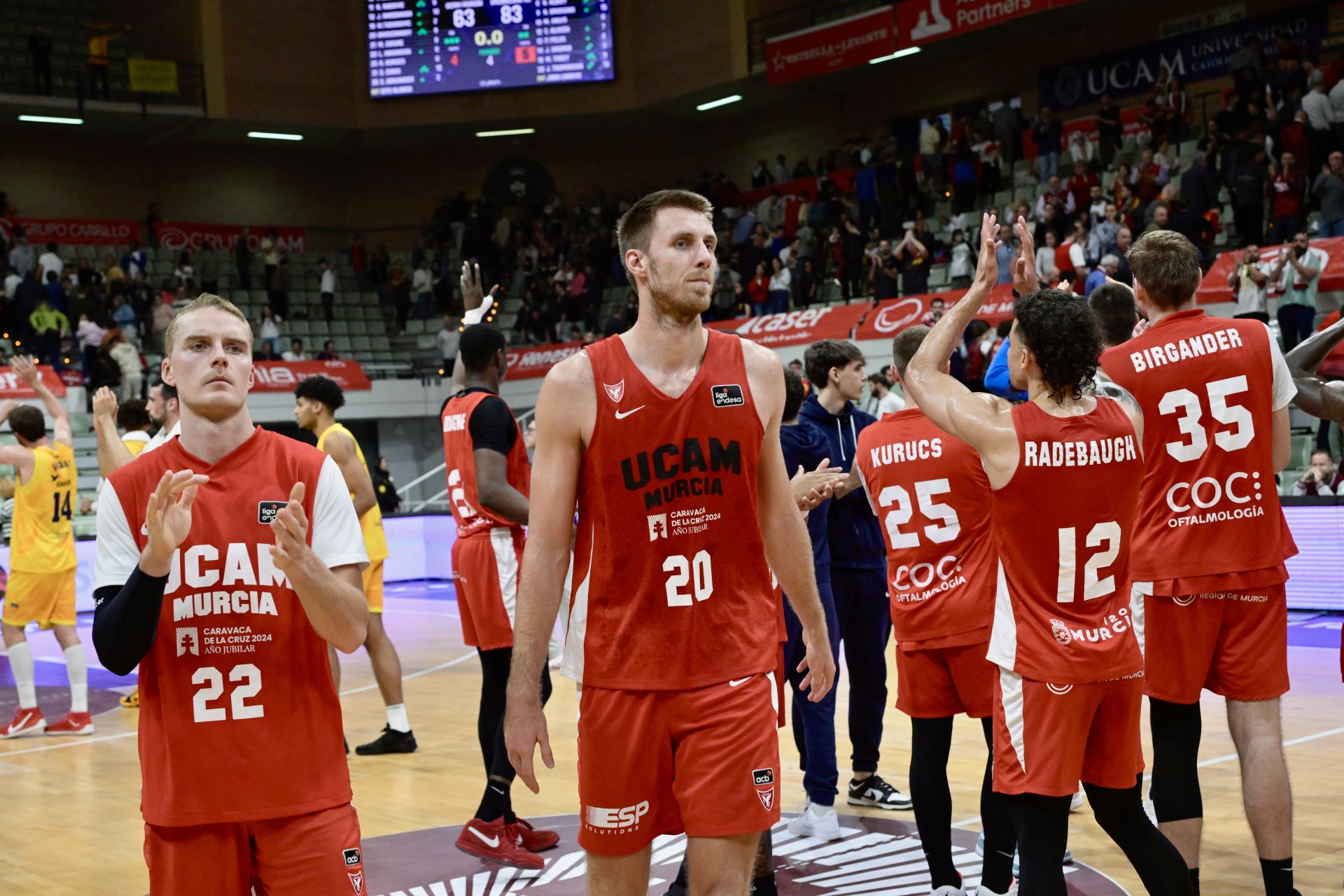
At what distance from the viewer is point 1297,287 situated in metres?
14.3

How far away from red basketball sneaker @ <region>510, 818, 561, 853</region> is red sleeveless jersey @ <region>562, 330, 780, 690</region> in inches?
102

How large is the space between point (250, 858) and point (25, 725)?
6785 millimetres

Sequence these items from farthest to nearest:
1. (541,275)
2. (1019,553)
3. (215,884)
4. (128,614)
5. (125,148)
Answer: (125,148) → (541,275) → (1019,553) → (215,884) → (128,614)

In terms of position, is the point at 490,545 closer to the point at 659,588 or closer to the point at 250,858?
the point at 659,588

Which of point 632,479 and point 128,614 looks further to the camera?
point 632,479

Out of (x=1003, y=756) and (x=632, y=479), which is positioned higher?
(x=632, y=479)

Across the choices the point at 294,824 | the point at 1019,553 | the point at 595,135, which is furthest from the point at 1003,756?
the point at 595,135

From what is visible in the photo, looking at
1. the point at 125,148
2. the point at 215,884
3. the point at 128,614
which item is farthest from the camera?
the point at 125,148

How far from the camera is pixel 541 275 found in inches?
1105

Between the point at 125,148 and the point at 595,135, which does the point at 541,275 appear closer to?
the point at 595,135

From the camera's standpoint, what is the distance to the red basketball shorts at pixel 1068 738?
381cm

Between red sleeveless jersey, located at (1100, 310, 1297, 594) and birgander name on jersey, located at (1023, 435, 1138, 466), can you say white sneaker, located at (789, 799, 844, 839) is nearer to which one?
red sleeveless jersey, located at (1100, 310, 1297, 594)

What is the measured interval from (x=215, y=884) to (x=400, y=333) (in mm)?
26381

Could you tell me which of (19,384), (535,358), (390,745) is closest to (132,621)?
(390,745)
